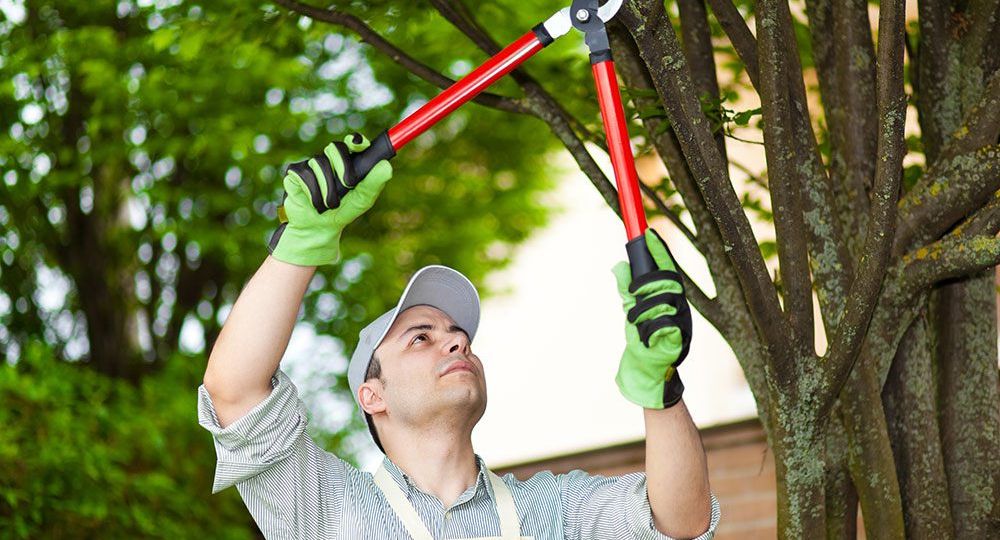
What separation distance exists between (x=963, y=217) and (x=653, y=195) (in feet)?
2.47

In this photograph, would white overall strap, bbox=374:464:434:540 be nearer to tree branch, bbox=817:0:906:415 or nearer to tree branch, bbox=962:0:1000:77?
tree branch, bbox=817:0:906:415

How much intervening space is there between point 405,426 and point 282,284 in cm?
50

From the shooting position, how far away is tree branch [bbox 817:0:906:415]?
2.20 m

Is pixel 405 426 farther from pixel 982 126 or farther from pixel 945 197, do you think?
pixel 982 126

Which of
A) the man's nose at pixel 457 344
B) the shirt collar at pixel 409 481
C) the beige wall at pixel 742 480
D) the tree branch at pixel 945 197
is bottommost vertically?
the beige wall at pixel 742 480

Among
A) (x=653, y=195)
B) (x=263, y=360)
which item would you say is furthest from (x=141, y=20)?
(x=263, y=360)

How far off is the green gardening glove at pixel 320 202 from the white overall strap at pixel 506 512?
58 centimetres

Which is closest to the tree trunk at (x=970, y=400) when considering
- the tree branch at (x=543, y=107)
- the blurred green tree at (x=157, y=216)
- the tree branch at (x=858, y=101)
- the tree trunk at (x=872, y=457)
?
the tree trunk at (x=872, y=457)

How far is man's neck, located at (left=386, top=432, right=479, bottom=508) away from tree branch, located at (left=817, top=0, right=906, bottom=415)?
77 cm

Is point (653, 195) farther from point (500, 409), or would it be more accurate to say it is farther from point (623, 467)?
point (500, 409)

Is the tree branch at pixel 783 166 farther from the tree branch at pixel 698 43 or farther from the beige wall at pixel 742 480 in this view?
the beige wall at pixel 742 480

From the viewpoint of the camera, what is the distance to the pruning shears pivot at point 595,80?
2029 millimetres

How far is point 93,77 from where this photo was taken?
5723mm

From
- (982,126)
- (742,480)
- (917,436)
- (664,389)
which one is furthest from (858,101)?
(742,480)
